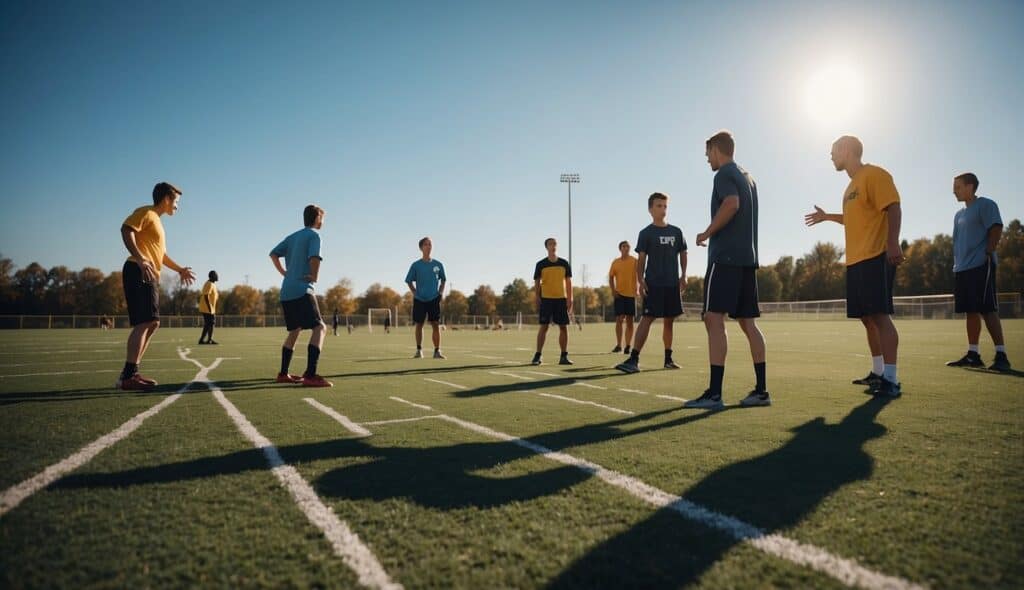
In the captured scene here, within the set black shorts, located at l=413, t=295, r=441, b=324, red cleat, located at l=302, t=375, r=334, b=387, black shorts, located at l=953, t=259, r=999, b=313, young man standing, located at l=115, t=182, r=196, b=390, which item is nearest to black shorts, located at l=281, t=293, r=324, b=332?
red cleat, located at l=302, t=375, r=334, b=387

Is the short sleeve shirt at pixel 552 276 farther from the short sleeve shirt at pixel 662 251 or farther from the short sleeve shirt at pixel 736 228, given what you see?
the short sleeve shirt at pixel 736 228

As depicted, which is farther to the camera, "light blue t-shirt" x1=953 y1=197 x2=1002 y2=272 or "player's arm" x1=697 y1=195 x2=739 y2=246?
"light blue t-shirt" x1=953 y1=197 x2=1002 y2=272

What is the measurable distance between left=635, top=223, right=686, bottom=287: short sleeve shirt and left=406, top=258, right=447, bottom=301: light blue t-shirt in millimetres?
4726

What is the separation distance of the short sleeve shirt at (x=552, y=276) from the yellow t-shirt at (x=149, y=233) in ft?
19.6

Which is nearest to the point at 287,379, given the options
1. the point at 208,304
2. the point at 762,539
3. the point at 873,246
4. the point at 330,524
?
the point at 330,524

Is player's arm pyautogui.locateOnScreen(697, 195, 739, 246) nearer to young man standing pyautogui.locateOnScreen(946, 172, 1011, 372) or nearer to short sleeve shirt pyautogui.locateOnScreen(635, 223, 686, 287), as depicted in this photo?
short sleeve shirt pyautogui.locateOnScreen(635, 223, 686, 287)

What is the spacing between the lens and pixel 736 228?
505 cm

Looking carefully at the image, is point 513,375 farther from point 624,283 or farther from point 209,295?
point 209,295

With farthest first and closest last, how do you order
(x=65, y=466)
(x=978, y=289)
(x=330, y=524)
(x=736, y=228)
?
(x=978, y=289) < (x=736, y=228) < (x=65, y=466) < (x=330, y=524)

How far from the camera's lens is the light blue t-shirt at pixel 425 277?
10961 millimetres

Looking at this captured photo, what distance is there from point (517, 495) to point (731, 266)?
3.62 m

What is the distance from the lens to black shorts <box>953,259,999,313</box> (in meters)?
7.27

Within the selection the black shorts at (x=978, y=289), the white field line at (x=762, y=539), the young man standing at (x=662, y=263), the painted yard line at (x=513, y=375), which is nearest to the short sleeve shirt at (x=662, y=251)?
the young man standing at (x=662, y=263)

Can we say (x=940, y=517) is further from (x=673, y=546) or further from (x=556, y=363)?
(x=556, y=363)
